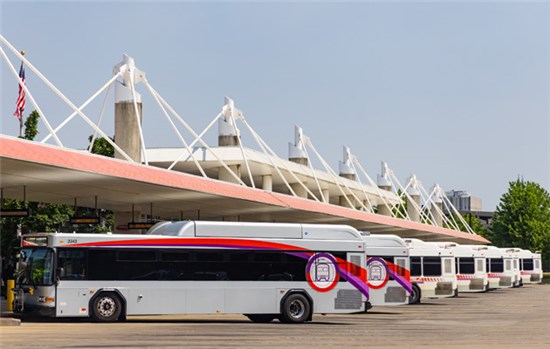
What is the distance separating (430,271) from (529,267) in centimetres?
2815

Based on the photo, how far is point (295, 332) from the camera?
23.3m

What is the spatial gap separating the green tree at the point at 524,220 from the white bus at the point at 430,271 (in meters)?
61.7

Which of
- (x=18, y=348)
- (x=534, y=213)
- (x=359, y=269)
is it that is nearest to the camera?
(x=18, y=348)

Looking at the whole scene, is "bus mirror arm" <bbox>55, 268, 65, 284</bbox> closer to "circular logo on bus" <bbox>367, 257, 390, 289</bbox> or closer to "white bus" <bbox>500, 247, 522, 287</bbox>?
"circular logo on bus" <bbox>367, 257, 390, 289</bbox>

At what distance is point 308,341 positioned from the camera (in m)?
20.4

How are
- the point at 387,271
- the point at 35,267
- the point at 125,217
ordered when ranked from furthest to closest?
the point at 125,217
the point at 387,271
the point at 35,267

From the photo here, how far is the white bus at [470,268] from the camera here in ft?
161

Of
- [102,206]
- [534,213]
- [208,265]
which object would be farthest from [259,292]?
[534,213]

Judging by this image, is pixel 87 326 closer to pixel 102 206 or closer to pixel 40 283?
pixel 40 283

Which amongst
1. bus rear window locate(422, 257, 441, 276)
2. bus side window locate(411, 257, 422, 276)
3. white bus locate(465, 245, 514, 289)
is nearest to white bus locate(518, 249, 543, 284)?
white bus locate(465, 245, 514, 289)

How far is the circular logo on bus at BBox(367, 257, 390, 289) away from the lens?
31.7 m

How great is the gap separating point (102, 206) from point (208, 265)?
14674 mm

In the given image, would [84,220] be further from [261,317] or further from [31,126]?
[31,126]

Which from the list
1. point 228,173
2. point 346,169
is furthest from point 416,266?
point 346,169
